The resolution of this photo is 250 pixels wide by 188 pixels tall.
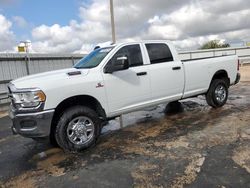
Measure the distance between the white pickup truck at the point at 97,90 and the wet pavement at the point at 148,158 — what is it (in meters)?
0.53

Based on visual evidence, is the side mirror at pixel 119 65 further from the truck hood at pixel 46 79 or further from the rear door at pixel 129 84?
the truck hood at pixel 46 79

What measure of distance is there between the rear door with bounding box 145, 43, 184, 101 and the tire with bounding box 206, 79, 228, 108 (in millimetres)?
1470

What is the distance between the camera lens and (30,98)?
493 cm

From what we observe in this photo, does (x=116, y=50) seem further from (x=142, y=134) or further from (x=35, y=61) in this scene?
(x=35, y=61)

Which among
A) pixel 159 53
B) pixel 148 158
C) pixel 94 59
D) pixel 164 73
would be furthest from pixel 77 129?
pixel 159 53

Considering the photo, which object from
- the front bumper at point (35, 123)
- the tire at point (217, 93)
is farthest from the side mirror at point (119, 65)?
the tire at point (217, 93)

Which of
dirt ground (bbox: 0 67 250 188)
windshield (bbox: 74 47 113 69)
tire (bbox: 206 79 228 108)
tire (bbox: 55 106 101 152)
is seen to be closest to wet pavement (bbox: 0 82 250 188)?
dirt ground (bbox: 0 67 250 188)

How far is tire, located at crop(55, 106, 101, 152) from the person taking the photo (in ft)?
17.0

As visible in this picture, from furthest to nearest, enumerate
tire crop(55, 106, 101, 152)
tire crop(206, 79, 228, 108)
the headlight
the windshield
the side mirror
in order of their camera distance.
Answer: tire crop(206, 79, 228, 108) < the windshield < the side mirror < tire crop(55, 106, 101, 152) < the headlight

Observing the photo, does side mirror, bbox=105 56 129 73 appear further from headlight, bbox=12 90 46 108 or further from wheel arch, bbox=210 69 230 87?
wheel arch, bbox=210 69 230 87

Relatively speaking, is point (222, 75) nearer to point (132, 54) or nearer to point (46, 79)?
point (132, 54)

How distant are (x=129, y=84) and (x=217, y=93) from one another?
3510 mm

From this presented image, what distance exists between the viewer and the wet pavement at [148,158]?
404 cm

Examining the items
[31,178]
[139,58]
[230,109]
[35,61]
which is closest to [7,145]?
[31,178]
